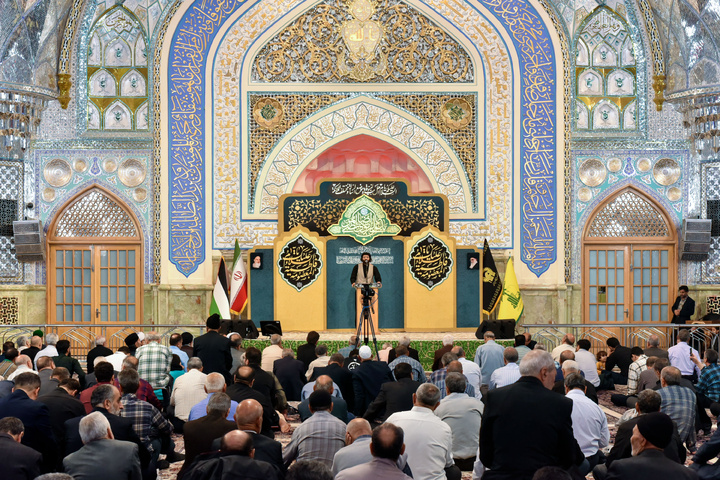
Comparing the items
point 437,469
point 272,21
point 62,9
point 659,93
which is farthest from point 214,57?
point 437,469

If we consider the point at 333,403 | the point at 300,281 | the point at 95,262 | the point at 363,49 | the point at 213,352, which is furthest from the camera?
the point at 363,49

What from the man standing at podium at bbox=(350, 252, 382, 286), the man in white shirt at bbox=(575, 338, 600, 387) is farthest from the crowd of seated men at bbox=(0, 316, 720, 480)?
the man standing at podium at bbox=(350, 252, 382, 286)

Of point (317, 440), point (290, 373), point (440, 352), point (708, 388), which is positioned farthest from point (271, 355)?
point (317, 440)

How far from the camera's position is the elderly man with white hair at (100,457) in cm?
437

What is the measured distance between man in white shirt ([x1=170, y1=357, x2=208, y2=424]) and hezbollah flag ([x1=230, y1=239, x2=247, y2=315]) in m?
5.64

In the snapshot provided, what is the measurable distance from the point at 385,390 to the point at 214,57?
874 centimetres

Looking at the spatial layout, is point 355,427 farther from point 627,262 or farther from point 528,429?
point 627,262

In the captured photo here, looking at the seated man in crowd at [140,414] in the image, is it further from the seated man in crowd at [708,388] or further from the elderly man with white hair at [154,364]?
the seated man in crowd at [708,388]

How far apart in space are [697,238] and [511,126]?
3.13m

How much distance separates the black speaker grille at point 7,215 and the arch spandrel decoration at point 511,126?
2219mm

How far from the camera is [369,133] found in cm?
1390

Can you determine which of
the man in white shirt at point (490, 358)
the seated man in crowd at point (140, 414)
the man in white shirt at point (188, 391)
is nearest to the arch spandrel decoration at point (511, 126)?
the man in white shirt at point (490, 358)

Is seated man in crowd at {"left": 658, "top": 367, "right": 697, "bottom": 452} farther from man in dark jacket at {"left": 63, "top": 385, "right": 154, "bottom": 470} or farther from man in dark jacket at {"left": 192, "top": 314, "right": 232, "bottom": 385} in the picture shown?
man in dark jacket at {"left": 192, "top": 314, "right": 232, "bottom": 385}

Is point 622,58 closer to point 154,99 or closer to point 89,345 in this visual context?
point 154,99
